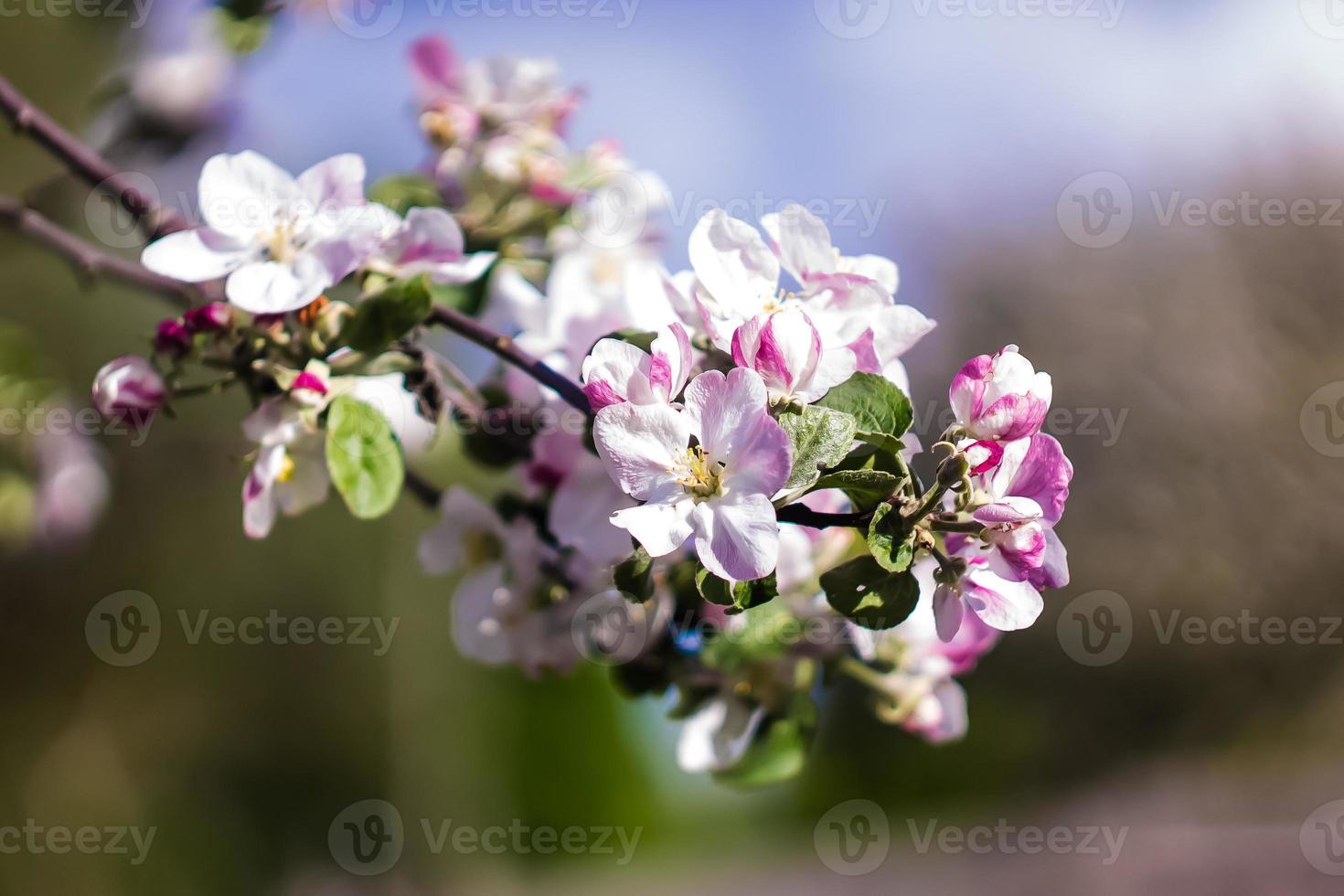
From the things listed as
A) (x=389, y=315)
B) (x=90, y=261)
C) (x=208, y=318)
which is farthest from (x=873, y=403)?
(x=90, y=261)

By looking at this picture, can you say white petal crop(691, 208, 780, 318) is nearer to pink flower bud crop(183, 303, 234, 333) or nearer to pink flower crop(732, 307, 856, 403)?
pink flower crop(732, 307, 856, 403)

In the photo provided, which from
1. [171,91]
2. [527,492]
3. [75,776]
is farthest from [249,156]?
[75,776]

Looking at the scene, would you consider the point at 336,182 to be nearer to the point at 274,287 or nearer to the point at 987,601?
the point at 274,287

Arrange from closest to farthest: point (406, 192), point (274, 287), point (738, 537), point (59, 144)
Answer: point (738, 537) < point (274, 287) < point (59, 144) < point (406, 192)

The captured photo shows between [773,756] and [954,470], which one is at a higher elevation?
[954,470]

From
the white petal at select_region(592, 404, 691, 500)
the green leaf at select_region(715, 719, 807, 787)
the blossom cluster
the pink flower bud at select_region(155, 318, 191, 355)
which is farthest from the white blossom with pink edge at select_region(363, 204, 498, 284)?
the green leaf at select_region(715, 719, 807, 787)

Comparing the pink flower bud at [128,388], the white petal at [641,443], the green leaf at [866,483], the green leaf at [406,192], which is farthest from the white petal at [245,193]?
the green leaf at [866,483]

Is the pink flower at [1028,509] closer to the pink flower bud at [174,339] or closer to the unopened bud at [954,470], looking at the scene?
the unopened bud at [954,470]
